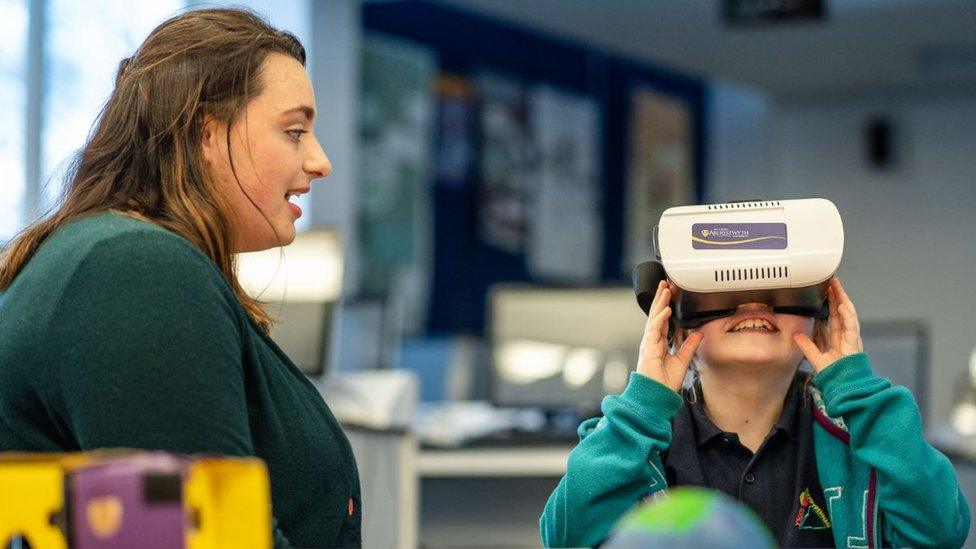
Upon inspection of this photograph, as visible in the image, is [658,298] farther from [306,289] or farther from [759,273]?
[306,289]

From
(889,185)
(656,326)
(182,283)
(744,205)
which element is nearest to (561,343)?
(656,326)

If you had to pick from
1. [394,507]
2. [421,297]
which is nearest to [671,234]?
[394,507]

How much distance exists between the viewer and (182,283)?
1.13 m

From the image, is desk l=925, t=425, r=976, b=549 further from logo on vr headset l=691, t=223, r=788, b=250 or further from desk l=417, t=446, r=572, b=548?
logo on vr headset l=691, t=223, r=788, b=250

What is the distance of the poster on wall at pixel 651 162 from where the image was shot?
7.55 meters

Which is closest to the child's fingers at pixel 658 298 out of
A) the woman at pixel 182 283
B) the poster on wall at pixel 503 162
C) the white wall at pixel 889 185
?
the woman at pixel 182 283

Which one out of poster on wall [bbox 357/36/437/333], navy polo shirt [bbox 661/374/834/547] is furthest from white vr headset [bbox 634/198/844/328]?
poster on wall [bbox 357/36/437/333]

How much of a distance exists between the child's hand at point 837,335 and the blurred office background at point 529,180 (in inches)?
26.7

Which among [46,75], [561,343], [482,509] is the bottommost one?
[482,509]

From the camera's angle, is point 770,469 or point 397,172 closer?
point 770,469

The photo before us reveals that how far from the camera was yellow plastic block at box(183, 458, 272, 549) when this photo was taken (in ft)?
2.65

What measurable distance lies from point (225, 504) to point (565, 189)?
6240mm

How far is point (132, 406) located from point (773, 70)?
22.3ft

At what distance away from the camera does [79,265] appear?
1124 millimetres
